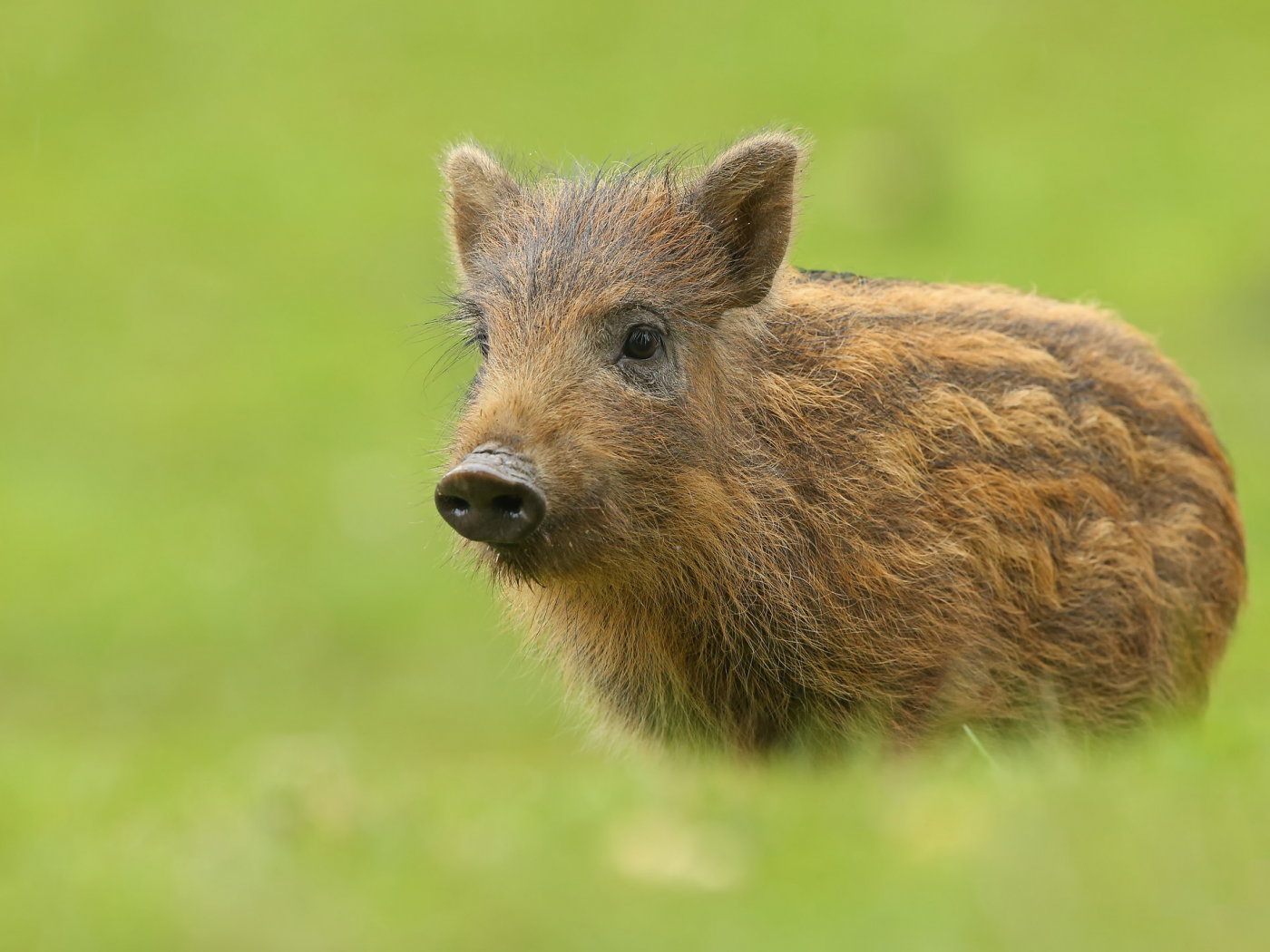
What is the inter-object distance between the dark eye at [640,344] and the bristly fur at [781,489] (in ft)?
0.22

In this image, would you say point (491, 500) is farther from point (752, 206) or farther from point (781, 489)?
point (752, 206)

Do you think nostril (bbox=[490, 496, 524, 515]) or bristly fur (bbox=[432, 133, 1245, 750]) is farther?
bristly fur (bbox=[432, 133, 1245, 750])

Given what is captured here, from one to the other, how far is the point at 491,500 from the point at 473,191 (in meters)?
2.35

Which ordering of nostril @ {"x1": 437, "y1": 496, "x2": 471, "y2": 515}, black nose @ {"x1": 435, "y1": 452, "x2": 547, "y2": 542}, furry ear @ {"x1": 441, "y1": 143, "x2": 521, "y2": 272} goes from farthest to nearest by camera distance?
furry ear @ {"x1": 441, "y1": 143, "x2": 521, "y2": 272}
nostril @ {"x1": 437, "y1": 496, "x2": 471, "y2": 515}
black nose @ {"x1": 435, "y1": 452, "x2": 547, "y2": 542}

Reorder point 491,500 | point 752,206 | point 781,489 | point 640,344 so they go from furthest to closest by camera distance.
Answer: point 752,206
point 781,489
point 640,344
point 491,500

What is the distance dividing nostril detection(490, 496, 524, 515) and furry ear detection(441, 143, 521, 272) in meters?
2.00

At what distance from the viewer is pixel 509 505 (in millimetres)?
6656

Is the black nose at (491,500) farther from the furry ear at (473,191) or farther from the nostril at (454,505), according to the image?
the furry ear at (473,191)

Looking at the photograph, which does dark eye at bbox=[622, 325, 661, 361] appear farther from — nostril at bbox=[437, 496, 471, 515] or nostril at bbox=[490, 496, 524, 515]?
nostril at bbox=[437, 496, 471, 515]

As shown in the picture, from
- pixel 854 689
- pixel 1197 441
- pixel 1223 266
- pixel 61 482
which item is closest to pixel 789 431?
pixel 854 689

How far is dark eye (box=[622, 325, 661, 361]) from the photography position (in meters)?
7.48

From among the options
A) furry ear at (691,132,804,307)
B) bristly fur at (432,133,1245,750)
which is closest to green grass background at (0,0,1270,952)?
bristly fur at (432,133,1245,750)

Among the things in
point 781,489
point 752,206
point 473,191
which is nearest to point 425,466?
point 473,191

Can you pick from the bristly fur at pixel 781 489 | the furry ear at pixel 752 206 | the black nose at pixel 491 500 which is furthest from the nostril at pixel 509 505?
the furry ear at pixel 752 206
